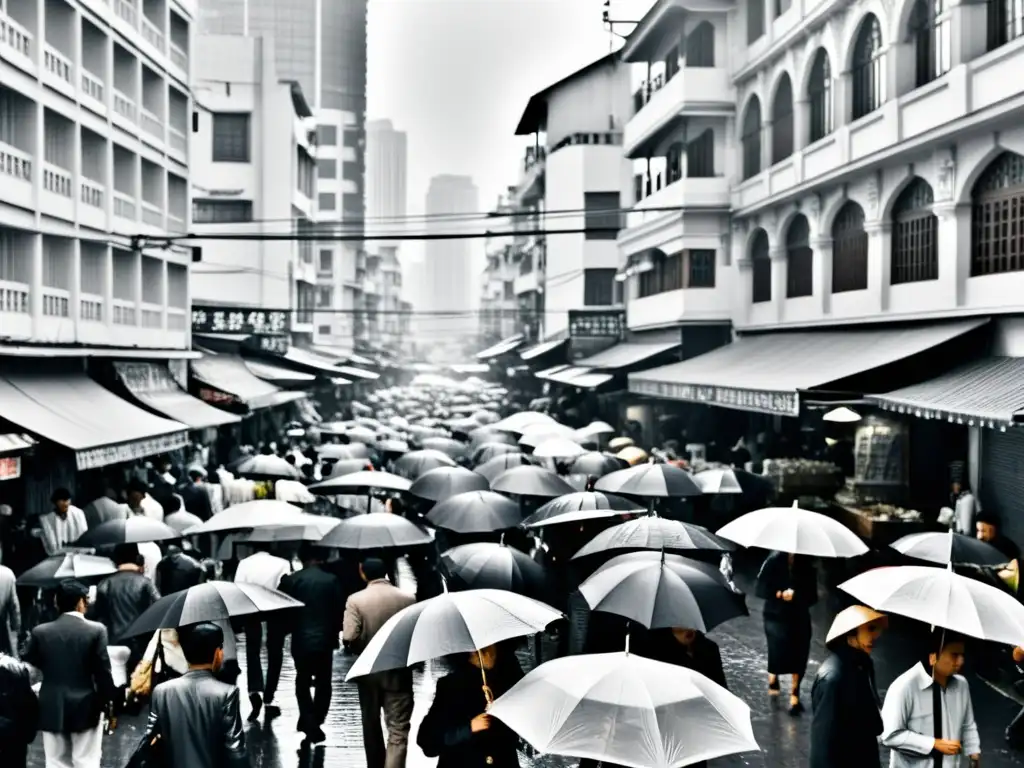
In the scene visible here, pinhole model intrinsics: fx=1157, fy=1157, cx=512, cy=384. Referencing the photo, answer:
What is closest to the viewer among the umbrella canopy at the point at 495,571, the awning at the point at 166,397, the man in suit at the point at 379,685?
the man in suit at the point at 379,685

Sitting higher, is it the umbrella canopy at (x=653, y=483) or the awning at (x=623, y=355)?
the awning at (x=623, y=355)

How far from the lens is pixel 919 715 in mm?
6152

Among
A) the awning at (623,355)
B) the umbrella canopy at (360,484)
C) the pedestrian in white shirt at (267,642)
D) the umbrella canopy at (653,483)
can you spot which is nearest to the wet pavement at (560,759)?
the pedestrian in white shirt at (267,642)

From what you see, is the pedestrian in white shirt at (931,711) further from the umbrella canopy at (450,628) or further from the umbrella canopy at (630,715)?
the umbrella canopy at (450,628)

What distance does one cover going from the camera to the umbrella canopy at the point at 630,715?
485 cm

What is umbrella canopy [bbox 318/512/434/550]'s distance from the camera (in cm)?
1052

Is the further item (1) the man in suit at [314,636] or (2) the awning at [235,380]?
(2) the awning at [235,380]

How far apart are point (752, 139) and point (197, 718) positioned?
25351mm

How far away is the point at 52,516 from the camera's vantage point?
526 inches

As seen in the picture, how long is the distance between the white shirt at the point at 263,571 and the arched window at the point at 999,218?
11.6 m


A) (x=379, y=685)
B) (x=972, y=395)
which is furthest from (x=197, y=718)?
(x=972, y=395)

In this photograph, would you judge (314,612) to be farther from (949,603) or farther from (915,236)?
(915,236)

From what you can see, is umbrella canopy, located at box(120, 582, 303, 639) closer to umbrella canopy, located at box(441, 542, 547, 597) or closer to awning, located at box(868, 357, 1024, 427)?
umbrella canopy, located at box(441, 542, 547, 597)

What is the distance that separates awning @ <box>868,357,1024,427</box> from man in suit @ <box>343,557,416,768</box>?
698 cm
